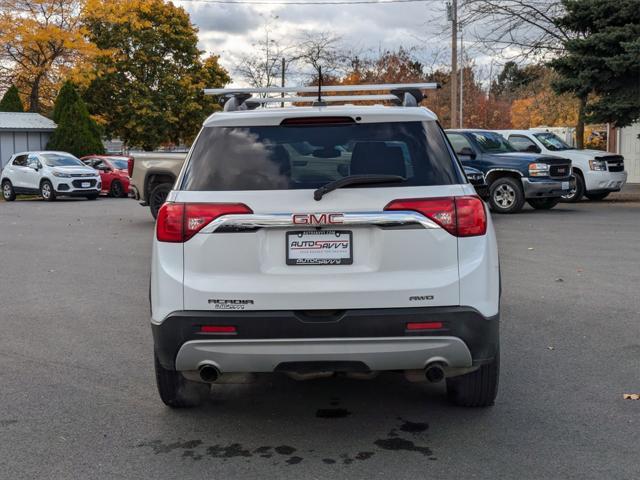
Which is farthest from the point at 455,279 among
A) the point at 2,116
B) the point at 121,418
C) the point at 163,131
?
the point at 163,131

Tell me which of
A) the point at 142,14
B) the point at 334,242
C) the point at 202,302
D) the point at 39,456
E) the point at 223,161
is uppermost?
the point at 142,14

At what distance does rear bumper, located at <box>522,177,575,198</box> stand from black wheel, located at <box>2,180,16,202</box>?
19.2m

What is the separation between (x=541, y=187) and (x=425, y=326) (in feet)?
51.9

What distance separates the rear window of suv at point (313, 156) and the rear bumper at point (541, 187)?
604 inches

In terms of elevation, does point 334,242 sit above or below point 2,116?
below

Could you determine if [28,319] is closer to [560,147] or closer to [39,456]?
[39,456]

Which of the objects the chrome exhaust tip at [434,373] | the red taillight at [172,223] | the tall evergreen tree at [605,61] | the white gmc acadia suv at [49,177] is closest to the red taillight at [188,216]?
the red taillight at [172,223]

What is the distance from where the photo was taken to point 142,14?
53062 millimetres

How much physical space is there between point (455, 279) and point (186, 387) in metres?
1.86

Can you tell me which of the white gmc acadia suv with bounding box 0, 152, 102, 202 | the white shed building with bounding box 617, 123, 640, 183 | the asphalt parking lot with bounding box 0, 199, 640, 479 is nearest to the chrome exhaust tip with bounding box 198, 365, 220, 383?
the asphalt parking lot with bounding box 0, 199, 640, 479

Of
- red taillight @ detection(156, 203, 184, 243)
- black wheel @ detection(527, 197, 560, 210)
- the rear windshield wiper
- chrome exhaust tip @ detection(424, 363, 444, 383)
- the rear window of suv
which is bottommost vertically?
chrome exhaust tip @ detection(424, 363, 444, 383)

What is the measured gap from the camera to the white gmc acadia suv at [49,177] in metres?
29.6

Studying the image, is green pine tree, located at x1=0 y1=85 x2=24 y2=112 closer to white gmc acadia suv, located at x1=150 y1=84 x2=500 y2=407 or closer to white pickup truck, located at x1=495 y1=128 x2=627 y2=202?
white pickup truck, located at x1=495 y1=128 x2=627 y2=202

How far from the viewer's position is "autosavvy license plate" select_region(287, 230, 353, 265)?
14.9 ft
